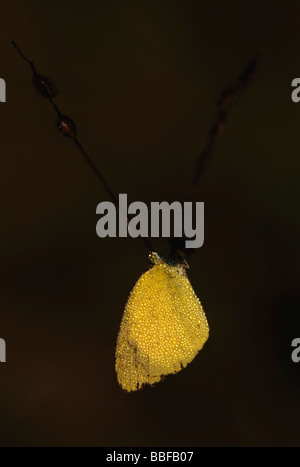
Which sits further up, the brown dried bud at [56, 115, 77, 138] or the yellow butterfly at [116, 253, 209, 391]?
the brown dried bud at [56, 115, 77, 138]

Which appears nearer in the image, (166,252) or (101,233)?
(166,252)

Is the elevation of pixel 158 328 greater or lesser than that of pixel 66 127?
lesser

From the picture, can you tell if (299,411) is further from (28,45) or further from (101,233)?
(28,45)

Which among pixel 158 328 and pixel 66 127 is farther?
pixel 158 328

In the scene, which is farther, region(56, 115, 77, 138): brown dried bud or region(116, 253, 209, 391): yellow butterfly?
region(116, 253, 209, 391): yellow butterfly

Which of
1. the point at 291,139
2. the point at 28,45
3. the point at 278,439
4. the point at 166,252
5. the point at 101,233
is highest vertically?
the point at 28,45

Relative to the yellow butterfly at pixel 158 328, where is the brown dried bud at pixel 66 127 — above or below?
above

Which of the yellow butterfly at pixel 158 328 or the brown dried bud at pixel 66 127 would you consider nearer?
the brown dried bud at pixel 66 127

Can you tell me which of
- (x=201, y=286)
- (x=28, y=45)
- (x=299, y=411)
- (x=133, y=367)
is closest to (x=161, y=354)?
(x=133, y=367)
